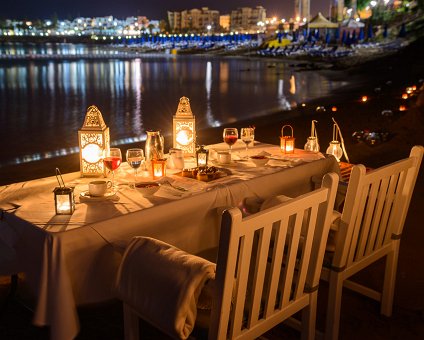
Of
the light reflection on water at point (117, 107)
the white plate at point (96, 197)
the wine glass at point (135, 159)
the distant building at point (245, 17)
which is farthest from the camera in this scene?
the distant building at point (245, 17)

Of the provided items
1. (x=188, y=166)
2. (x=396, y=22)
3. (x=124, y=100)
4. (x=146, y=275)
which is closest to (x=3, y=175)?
(x=188, y=166)

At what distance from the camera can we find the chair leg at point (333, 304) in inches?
86.1

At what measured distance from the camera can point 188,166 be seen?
2.88 m

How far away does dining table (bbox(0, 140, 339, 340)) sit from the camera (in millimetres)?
1747

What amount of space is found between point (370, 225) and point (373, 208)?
209 mm

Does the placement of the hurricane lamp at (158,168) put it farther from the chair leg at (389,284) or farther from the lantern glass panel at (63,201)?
the chair leg at (389,284)

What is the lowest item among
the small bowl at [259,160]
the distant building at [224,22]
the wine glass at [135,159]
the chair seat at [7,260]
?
the chair seat at [7,260]

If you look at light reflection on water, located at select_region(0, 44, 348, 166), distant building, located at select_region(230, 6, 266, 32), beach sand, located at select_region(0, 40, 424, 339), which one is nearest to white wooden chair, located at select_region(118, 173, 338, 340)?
beach sand, located at select_region(0, 40, 424, 339)

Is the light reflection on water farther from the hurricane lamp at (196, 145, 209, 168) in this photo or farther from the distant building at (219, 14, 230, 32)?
the distant building at (219, 14, 230, 32)

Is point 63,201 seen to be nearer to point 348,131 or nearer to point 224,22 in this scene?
point 348,131

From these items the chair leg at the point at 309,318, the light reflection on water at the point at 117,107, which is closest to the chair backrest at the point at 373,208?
the chair leg at the point at 309,318

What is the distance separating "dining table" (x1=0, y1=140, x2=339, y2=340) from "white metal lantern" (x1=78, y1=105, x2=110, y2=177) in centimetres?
6

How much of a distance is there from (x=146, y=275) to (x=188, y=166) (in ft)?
4.05

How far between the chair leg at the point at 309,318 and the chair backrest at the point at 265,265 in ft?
0.10
